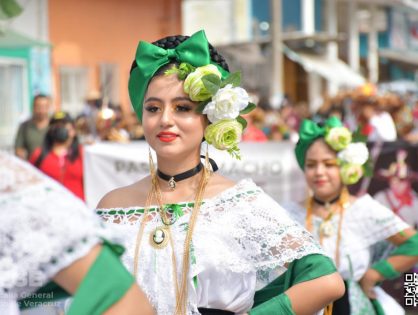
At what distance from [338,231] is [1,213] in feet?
9.65

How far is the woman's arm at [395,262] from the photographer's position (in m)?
4.25

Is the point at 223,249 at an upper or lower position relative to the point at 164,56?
lower

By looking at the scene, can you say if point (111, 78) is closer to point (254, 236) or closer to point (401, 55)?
point (254, 236)

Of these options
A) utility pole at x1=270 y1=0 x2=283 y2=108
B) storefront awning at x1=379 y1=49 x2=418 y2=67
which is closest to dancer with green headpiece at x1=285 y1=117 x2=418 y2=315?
utility pole at x1=270 y1=0 x2=283 y2=108

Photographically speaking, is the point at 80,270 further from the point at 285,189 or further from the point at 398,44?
the point at 398,44

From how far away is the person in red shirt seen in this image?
6.94 metres

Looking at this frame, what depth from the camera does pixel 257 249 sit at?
109 inches

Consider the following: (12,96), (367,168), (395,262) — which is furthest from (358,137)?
(12,96)

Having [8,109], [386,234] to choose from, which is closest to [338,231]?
[386,234]

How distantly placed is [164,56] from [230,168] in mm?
4069

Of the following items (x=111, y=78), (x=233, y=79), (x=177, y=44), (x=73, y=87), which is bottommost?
(x=233, y=79)

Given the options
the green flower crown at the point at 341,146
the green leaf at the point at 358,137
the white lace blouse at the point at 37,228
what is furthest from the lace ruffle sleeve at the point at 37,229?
the green leaf at the point at 358,137

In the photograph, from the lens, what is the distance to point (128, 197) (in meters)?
2.96

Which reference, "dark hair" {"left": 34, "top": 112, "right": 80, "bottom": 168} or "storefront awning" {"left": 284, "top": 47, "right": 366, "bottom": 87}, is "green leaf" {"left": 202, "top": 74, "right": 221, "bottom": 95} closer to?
"dark hair" {"left": 34, "top": 112, "right": 80, "bottom": 168}
